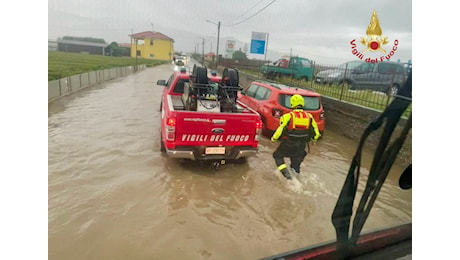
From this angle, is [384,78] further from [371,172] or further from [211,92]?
[211,92]

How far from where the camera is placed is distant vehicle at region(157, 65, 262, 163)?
4.16 m

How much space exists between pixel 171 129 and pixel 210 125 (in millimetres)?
564

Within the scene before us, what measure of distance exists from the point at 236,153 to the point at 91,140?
3075mm

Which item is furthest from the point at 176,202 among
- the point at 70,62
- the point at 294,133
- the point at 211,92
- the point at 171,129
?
the point at 70,62

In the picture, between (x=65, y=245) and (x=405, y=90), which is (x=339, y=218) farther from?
(x=65, y=245)

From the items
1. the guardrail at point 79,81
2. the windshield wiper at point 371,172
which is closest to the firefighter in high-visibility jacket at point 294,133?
the windshield wiper at point 371,172

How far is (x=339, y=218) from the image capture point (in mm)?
1087

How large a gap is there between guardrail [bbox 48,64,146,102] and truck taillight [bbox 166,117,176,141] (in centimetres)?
286

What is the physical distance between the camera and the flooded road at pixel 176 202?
2684mm

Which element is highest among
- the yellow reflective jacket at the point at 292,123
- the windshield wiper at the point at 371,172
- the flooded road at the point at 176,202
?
the windshield wiper at the point at 371,172

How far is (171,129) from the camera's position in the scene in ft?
13.5

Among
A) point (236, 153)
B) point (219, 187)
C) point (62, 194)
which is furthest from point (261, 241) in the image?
point (62, 194)

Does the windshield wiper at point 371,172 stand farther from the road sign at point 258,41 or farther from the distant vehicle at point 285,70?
the distant vehicle at point 285,70

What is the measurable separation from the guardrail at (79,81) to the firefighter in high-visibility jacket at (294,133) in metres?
4.38
